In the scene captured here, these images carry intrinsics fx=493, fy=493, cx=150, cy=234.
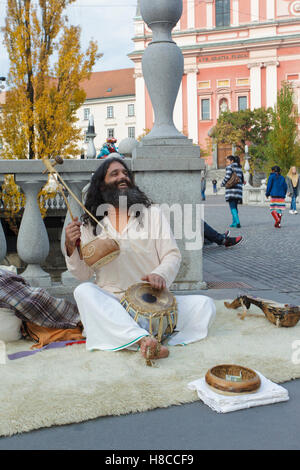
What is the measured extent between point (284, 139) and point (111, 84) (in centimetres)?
4697

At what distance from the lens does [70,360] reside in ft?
10.1

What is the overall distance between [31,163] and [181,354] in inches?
90.5

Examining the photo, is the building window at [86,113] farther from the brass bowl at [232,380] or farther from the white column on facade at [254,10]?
the brass bowl at [232,380]

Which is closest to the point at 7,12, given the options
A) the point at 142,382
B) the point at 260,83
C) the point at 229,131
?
the point at 142,382

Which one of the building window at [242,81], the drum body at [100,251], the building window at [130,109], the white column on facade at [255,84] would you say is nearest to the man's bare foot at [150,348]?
the drum body at [100,251]

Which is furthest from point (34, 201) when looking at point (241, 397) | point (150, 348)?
point (241, 397)

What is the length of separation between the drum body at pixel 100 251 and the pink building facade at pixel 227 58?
154ft

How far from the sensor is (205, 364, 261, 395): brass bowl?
2475mm

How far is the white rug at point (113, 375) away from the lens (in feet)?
7.79

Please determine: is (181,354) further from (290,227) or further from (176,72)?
(290,227)

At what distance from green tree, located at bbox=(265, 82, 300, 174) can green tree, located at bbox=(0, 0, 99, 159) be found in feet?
70.1

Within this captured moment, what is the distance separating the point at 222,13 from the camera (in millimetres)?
50656

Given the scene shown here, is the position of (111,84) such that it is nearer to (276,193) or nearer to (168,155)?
(276,193)
